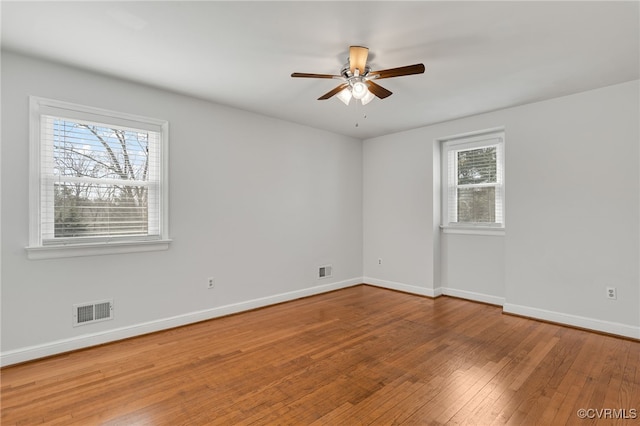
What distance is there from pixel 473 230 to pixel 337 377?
10.7 feet

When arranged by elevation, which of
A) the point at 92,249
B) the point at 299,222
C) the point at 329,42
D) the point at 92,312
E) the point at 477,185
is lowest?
the point at 92,312

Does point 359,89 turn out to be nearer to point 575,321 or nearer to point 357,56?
point 357,56

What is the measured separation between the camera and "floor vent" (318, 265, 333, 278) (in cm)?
522

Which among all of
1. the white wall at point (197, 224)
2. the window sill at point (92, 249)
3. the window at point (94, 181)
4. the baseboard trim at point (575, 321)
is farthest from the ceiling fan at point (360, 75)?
the baseboard trim at point (575, 321)

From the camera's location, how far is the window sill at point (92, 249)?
282cm

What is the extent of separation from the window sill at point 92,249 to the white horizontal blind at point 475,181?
4.10 m

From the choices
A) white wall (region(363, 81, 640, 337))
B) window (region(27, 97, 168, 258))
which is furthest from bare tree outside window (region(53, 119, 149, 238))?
white wall (region(363, 81, 640, 337))

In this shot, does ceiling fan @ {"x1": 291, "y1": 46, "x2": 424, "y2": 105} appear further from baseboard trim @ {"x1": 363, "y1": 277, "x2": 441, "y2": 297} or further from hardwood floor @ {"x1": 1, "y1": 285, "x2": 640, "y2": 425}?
baseboard trim @ {"x1": 363, "y1": 277, "x2": 441, "y2": 297}

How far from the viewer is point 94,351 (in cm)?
300

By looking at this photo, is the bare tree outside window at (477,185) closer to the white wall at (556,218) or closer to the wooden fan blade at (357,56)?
the white wall at (556,218)

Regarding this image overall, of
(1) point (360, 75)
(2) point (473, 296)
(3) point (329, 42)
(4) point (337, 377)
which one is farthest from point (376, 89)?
(2) point (473, 296)

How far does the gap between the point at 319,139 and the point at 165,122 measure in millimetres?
2376

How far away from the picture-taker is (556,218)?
3797 millimetres

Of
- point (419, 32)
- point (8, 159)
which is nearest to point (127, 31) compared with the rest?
point (8, 159)
